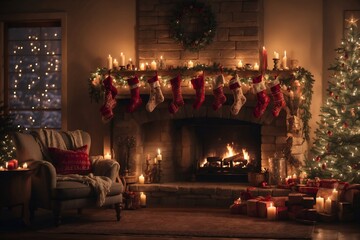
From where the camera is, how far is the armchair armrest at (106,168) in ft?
21.4

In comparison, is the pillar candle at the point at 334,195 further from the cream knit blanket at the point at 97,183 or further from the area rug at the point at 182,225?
the cream knit blanket at the point at 97,183

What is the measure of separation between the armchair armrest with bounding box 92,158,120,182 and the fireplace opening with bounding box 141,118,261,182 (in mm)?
Result: 1573

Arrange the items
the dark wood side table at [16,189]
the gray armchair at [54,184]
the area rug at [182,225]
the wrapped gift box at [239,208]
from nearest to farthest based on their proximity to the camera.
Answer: the area rug at [182,225] → the dark wood side table at [16,189] → the gray armchair at [54,184] → the wrapped gift box at [239,208]

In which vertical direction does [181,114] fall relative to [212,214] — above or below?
above

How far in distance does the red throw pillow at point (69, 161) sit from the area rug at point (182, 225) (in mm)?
492

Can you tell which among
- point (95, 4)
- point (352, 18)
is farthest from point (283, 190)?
point (95, 4)

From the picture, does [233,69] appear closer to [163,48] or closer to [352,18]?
[163,48]

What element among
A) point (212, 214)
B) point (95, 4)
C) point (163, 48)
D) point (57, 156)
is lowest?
point (212, 214)

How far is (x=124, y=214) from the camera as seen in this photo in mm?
6805

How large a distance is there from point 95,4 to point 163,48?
119 centimetres

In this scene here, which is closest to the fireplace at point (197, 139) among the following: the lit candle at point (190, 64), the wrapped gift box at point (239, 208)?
the lit candle at point (190, 64)

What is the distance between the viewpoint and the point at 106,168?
21.6 feet

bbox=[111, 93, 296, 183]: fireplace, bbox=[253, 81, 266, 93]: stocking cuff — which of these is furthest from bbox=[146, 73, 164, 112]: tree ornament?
bbox=[253, 81, 266, 93]: stocking cuff

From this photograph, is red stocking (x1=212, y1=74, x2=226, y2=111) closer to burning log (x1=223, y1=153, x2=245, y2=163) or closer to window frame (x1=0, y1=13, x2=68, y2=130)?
burning log (x1=223, y1=153, x2=245, y2=163)
